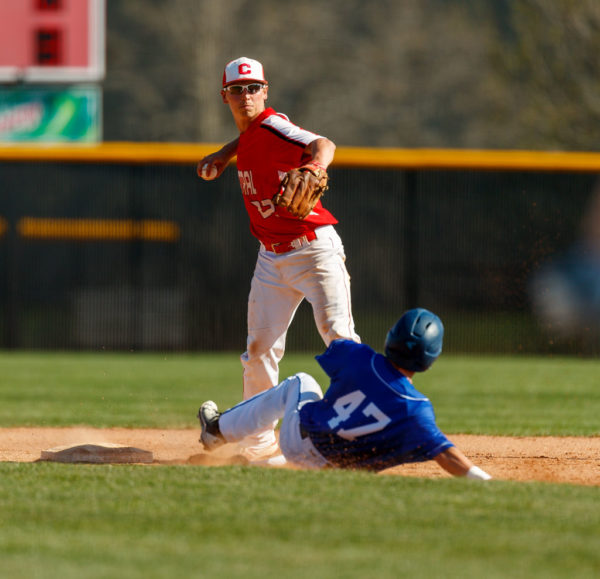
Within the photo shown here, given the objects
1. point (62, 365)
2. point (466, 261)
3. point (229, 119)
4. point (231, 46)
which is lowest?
point (62, 365)

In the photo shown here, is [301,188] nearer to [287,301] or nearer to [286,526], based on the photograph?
[287,301]

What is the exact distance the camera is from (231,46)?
3016 centimetres

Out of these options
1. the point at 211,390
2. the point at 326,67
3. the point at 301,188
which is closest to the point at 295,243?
the point at 301,188

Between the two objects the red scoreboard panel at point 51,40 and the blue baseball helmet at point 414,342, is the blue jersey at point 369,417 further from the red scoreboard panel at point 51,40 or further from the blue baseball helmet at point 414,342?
the red scoreboard panel at point 51,40

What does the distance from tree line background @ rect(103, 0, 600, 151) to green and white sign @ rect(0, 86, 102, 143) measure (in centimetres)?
1361

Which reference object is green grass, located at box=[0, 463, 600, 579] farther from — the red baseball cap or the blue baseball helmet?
the red baseball cap

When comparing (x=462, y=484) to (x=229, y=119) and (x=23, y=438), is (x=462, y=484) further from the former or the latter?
(x=229, y=119)

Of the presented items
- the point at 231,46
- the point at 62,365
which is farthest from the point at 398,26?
the point at 62,365

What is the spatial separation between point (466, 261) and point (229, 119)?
54.0 feet

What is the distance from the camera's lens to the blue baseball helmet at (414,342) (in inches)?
187

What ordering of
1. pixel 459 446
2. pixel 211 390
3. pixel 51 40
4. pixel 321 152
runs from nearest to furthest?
pixel 321 152 < pixel 459 446 < pixel 211 390 < pixel 51 40

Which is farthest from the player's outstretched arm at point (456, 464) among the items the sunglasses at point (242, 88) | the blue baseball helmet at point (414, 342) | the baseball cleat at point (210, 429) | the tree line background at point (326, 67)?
the tree line background at point (326, 67)

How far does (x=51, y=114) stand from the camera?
15.0 metres

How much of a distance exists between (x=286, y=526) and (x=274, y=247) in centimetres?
228
